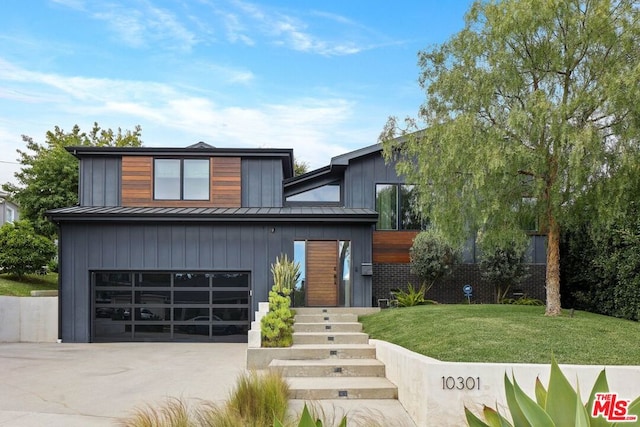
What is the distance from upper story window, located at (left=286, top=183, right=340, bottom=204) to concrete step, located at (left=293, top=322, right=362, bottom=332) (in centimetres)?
549

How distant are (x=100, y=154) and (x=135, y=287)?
4.47 m

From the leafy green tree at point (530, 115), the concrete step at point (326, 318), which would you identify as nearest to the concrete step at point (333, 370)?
the leafy green tree at point (530, 115)

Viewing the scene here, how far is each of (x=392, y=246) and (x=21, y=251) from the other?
12707 mm

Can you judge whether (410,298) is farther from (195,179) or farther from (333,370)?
(195,179)

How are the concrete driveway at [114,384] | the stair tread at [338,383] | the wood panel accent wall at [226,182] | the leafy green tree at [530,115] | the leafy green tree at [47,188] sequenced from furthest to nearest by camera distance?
1. the leafy green tree at [47,188]
2. the wood panel accent wall at [226,182]
3. the leafy green tree at [530,115]
4. the stair tread at [338,383]
5. the concrete driveway at [114,384]

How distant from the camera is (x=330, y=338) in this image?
32.3 feet

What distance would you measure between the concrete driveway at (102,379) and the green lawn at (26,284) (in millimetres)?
3222

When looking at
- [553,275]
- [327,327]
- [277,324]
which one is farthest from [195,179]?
[553,275]

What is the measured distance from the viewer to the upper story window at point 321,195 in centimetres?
1551

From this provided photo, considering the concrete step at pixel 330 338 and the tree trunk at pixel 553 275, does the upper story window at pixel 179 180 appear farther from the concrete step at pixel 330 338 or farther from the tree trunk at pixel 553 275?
the tree trunk at pixel 553 275

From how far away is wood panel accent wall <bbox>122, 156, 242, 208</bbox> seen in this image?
47.1ft

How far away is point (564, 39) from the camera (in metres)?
8.24

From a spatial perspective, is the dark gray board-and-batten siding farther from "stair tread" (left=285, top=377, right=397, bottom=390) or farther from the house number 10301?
the house number 10301

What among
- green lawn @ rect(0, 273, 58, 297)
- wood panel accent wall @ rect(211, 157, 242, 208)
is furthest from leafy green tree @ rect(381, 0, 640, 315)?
green lawn @ rect(0, 273, 58, 297)
